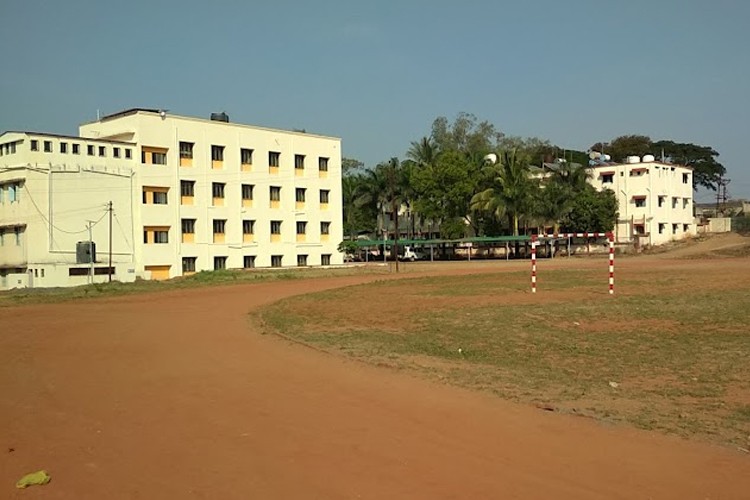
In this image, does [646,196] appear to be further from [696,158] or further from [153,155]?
[153,155]

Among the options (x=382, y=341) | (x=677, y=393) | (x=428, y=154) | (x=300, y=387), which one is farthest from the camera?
(x=428, y=154)

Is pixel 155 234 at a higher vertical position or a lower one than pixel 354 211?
lower

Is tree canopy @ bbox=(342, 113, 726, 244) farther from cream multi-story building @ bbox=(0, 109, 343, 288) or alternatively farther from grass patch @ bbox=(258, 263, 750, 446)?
grass patch @ bbox=(258, 263, 750, 446)

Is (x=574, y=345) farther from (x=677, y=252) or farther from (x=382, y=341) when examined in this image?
(x=677, y=252)

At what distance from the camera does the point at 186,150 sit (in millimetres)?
52688

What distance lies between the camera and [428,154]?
78.1m

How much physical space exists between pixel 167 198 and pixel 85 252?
7863 mm

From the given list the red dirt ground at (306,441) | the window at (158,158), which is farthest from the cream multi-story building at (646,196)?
the red dirt ground at (306,441)

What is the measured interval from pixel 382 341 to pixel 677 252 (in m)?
59.9

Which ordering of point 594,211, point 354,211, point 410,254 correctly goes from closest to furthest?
point 594,211, point 410,254, point 354,211

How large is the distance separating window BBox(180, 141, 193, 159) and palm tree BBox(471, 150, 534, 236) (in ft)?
101

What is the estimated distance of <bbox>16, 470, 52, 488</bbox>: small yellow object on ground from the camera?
562 cm

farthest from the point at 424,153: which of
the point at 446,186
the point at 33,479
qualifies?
the point at 33,479

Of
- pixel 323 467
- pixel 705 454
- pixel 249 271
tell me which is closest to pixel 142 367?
pixel 323 467
